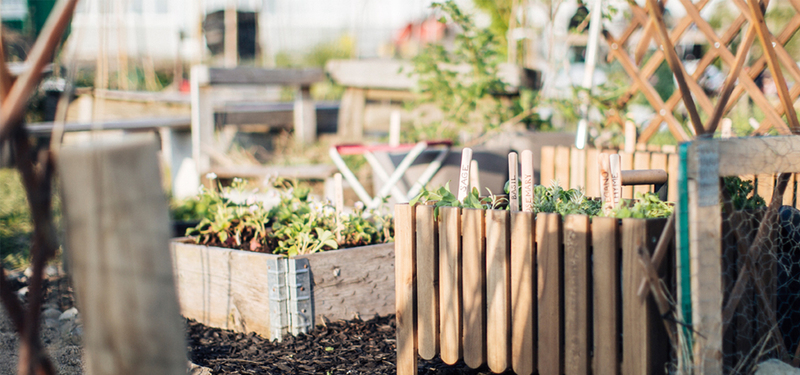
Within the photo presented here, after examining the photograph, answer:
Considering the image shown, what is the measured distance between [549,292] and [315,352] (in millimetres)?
1255

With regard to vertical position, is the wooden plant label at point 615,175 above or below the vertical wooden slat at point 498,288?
above

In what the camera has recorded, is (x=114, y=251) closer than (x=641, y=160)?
Yes

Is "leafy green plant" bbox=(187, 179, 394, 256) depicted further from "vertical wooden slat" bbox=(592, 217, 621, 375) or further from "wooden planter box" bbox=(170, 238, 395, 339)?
"vertical wooden slat" bbox=(592, 217, 621, 375)

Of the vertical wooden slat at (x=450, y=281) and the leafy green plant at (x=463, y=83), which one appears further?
the leafy green plant at (x=463, y=83)

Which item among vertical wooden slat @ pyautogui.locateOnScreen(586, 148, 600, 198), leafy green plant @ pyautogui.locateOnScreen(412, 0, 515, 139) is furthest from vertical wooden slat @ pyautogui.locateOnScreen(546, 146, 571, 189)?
leafy green plant @ pyautogui.locateOnScreen(412, 0, 515, 139)

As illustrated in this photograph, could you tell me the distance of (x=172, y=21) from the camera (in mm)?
16641

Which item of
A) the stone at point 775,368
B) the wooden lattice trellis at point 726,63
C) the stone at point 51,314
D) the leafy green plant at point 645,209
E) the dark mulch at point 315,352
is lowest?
the dark mulch at point 315,352

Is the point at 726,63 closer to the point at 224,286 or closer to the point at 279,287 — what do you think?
the point at 279,287

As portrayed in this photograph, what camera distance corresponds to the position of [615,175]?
1976mm

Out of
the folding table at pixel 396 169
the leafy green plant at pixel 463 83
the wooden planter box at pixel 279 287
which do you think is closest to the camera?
the wooden planter box at pixel 279 287

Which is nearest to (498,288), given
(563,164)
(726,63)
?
(563,164)

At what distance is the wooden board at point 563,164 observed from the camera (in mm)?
4156

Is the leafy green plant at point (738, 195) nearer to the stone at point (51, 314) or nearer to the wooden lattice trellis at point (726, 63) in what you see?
the wooden lattice trellis at point (726, 63)

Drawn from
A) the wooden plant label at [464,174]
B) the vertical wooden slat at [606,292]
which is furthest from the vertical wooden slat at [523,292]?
the wooden plant label at [464,174]
